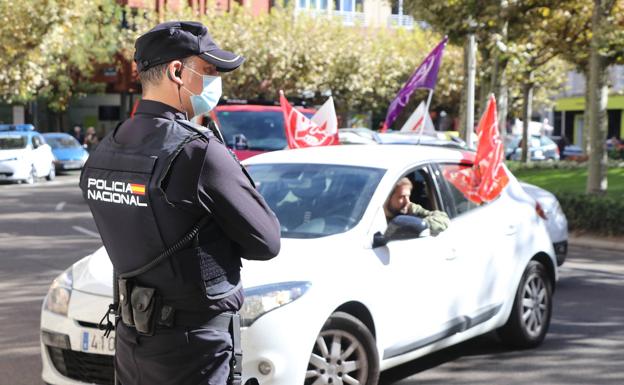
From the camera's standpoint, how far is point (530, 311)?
23.7ft

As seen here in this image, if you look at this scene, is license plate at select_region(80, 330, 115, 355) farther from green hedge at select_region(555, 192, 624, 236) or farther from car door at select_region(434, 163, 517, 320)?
green hedge at select_region(555, 192, 624, 236)

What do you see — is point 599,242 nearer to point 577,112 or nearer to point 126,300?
point 126,300

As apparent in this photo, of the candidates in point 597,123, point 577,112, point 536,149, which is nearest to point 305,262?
point 597,123

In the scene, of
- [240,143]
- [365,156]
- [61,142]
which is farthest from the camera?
[61,142]

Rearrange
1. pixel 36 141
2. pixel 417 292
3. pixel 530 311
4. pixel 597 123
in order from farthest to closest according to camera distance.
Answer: pixel 36 141 < pixel 597 123 < pixel 530 311 < pixel 417 292

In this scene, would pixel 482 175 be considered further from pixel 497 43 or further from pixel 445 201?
pixel 497 43

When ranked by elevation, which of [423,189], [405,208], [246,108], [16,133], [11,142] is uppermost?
[246,108]

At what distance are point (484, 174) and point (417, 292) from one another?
1.48m

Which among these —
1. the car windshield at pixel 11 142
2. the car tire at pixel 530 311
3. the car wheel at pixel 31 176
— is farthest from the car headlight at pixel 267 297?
the car wheel at pixel 31 176

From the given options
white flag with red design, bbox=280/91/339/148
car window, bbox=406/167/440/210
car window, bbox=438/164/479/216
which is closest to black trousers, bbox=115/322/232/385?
car window, bbox=406/167/440/210

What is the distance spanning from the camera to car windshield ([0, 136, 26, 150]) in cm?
2923

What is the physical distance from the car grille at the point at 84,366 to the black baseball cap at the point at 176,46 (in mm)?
2514

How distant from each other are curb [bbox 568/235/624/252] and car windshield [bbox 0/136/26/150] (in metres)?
19.2

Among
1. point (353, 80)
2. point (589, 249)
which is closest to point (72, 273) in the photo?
point (589, 249)
